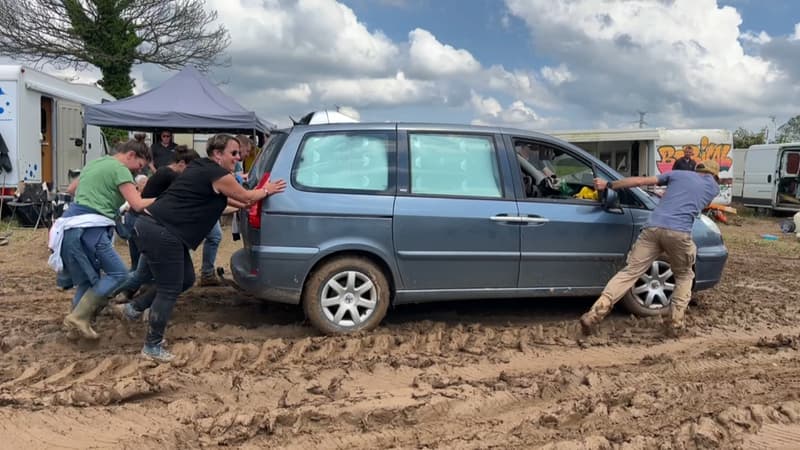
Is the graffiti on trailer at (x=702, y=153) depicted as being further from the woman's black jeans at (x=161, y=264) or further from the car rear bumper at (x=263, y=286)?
the woman's black jeans at (x=161, y=264)

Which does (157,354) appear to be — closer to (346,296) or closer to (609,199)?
(346,296)

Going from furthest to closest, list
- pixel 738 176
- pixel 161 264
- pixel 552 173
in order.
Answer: pixel 738 176 → pixel 552 173 → pixel 161 264

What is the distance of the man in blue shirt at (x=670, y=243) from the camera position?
512 cm

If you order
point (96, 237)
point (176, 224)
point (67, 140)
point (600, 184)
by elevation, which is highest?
point (67, 140)

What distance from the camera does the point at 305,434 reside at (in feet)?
10.7

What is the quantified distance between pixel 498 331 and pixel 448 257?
0.77m

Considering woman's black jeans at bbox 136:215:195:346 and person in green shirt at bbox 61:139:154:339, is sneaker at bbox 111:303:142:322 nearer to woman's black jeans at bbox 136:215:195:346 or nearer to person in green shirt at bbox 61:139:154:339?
person in green shirt at bbox 61:139:154:339

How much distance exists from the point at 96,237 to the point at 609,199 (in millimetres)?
4138

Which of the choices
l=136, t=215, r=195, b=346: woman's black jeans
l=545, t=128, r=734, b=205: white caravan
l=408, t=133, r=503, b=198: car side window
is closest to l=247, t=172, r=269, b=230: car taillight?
l=136, t=215, r=195, b=346: woman's black jeans

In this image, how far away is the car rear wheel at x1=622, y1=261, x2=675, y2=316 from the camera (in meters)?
5.58

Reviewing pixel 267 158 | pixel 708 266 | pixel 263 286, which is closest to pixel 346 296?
pixel 263 286

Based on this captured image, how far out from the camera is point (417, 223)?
490cm

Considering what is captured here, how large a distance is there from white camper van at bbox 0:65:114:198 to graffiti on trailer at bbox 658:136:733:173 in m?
13.3

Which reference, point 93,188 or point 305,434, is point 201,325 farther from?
point 305,434
